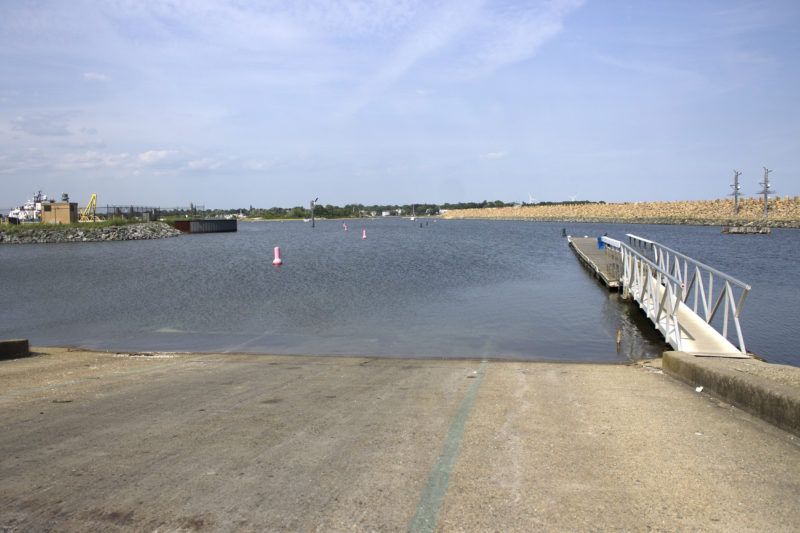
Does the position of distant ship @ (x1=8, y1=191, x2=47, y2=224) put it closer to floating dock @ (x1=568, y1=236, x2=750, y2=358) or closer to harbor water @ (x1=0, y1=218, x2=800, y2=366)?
harbor water @ (x1=0, y1=218, x2=800, y2=366)

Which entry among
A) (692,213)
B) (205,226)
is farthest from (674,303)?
(692,213)

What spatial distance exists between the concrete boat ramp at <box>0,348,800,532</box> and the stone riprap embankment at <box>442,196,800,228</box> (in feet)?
324

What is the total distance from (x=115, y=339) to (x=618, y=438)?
13664 mm

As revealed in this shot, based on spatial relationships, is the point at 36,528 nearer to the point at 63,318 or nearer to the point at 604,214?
the point at 63,318

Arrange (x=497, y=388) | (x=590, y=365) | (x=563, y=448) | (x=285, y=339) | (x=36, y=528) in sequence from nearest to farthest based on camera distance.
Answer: (x=36, y=528), (x=563, y=448), (x=497, y=388), (x=590, y=365), (x=285, y=339)

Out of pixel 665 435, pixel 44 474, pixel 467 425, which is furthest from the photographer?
pixel 467 425

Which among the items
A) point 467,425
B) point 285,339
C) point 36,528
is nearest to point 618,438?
point 467,425

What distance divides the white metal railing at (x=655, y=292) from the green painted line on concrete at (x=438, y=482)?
21.4 feet

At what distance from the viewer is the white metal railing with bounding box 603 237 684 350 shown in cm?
1113

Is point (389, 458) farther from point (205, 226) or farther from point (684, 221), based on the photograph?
point (684, 221)

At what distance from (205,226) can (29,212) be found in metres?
26.2

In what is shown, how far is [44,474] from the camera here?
4.46 meters

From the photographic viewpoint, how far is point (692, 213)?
118 metres

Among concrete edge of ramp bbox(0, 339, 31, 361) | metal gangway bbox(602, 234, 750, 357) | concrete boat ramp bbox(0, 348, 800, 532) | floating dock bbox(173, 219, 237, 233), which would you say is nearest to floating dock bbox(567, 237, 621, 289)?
metal gangway bbox(602, 234, 750, 357)
